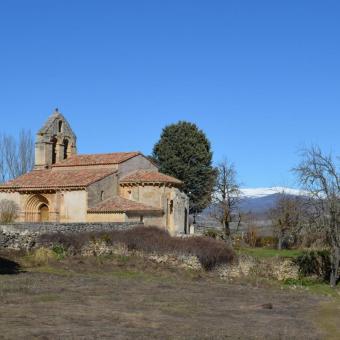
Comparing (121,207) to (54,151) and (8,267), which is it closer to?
(54,151)

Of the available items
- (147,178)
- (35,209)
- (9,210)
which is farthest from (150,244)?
(9,210)

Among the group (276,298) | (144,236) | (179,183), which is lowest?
(276,298)

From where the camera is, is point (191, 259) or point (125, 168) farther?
point (125, 168)

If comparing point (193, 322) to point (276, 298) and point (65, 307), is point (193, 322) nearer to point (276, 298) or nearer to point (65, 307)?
point (65, 307)

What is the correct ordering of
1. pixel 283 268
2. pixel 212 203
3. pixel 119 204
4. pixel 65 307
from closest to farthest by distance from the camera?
pixel 65 307
pixel 283 268
pixel 119 204
pixel 212 203

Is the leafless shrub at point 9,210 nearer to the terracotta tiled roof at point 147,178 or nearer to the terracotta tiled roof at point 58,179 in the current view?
the terracotta tiled roof at point 58,179

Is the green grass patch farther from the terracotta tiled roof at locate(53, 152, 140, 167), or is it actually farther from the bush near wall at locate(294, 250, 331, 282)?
the terracotta tiled roof at locate(53, 152, 140, 167)

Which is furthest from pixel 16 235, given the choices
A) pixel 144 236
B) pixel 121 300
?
pixel 121 300

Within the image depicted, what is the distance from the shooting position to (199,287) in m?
27.3

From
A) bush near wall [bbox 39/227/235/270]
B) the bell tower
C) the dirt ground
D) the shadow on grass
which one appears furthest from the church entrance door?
the dirt ground

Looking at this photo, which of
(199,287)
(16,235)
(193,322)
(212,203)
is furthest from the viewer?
(212,203)

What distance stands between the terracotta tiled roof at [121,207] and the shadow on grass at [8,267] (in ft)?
48.1

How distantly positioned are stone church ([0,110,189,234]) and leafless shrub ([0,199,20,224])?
40 centimetres

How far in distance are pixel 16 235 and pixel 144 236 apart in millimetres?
7805
